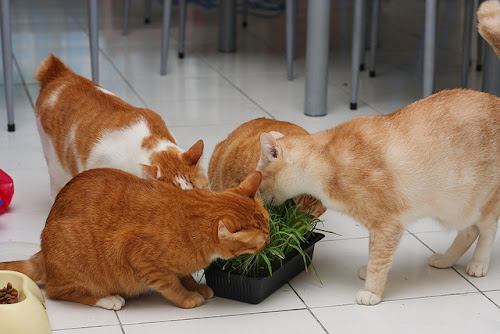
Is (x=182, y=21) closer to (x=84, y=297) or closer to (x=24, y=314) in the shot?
(x=84, y=297)

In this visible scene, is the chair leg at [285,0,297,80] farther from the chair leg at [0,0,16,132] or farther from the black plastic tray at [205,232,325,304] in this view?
the black plastic tray at [205,232,325,304]

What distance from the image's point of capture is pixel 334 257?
7.78 feet

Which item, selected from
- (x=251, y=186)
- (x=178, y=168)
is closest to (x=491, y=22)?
(x=251, y=186)

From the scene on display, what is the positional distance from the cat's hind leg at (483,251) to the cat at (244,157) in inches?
19.0

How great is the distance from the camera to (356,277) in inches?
88.6

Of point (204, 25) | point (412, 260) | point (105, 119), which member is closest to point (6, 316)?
point (105, 119)

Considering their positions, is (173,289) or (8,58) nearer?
(173,289)

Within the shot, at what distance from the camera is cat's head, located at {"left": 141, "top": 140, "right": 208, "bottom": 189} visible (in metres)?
2.14

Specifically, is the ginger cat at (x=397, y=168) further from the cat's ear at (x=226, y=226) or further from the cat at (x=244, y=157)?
the cat's ear at (x=226, y=226)

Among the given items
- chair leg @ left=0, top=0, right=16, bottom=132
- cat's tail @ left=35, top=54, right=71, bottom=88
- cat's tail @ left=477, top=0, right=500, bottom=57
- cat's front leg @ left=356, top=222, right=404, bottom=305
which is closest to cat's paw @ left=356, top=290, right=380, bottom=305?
cat's front leg @ left=356, top=222, right=404, bottom=305

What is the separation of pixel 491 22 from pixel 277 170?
803 mm

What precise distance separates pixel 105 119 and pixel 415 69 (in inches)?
109

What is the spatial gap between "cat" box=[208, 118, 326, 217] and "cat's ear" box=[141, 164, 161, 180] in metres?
0.29

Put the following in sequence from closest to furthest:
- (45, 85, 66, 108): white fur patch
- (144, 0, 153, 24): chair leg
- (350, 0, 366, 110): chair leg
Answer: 1. (45, 85, 66, 108): white fur patch
2. (350, 0, 366, 110): chair leg
3. (144, 0, 153, 24): chair leg
